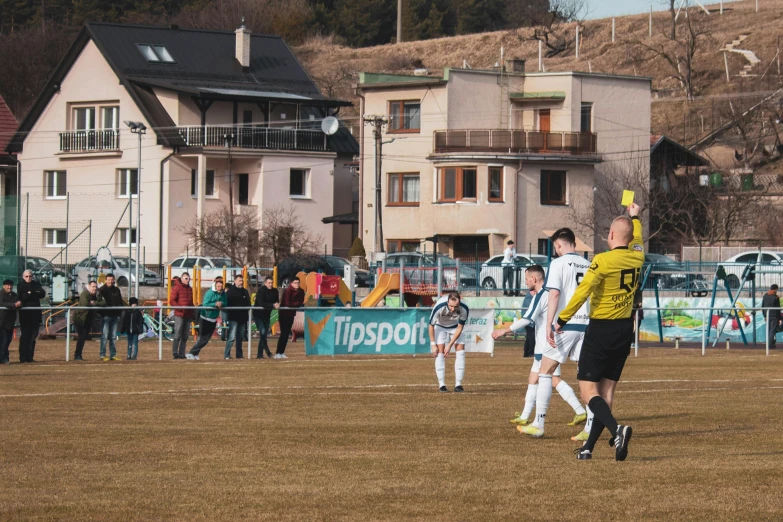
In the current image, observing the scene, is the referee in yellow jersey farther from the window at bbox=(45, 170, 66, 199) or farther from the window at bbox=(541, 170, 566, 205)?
the window at bbox=(45, 170, 66, 199)

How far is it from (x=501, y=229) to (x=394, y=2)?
71.2 m

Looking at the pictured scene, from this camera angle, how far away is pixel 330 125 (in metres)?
62.6

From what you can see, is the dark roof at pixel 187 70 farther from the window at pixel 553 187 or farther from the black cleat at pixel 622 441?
the black cleat at pixel 622 441

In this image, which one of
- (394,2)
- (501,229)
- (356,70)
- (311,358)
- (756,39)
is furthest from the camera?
(394,2)

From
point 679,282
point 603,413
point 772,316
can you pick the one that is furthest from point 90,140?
point 603,413

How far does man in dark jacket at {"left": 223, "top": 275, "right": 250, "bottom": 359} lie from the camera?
28297mm

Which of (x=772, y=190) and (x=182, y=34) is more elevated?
(x=182, y=34)

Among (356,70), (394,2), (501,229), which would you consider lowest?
(501,229)

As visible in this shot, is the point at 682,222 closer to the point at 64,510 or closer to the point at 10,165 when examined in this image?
the point at 10,165

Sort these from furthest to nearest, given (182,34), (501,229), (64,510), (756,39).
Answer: (756,39) → (182,34) → (501,229) → (64,510)

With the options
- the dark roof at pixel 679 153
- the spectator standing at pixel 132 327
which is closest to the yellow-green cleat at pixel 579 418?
the spectator standing at pixel 132 327

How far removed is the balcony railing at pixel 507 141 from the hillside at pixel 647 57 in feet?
63.4

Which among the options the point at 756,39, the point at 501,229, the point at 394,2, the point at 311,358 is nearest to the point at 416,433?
the point at 311,358

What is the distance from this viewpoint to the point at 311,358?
92.0 ft
